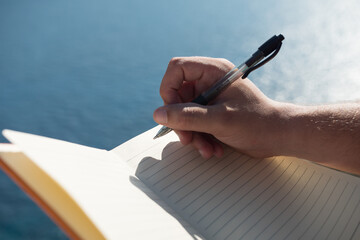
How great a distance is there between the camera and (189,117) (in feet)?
1.67

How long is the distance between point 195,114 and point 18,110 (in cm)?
72

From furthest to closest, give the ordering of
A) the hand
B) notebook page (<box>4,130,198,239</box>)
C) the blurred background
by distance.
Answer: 1. the blurred background
2. the hand
3. notebook page (<box>4,130,198,239</box>)

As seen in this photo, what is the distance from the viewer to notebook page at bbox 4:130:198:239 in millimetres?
288

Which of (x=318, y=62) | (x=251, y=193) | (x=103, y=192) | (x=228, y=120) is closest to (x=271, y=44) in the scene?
(x=228, y=120)

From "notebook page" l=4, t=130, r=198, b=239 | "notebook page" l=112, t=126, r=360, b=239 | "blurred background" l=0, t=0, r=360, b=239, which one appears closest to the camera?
"notebook page" l=4, t=130, r=198, b=239

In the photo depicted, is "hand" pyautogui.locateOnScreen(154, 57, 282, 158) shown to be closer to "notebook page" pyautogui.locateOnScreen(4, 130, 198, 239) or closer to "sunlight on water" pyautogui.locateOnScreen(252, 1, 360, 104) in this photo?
"notebook page" pyautogui.locateOnScreen(4, 130, 198, 239)

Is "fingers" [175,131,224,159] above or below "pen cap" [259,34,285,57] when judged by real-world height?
below

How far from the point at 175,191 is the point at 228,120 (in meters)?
0.16

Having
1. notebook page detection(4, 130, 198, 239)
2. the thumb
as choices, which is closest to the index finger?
the thumb

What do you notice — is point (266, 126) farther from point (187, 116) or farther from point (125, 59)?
point (125, 59)

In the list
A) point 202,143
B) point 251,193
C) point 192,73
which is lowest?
point 251,193

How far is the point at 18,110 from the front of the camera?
0.97 metres

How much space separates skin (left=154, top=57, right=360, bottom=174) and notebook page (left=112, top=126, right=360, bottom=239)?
0.08 feet

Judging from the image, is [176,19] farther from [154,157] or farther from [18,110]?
[154,157]
